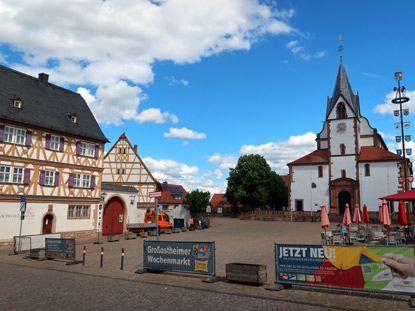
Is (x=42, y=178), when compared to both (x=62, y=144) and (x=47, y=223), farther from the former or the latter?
(x=47, y=223)

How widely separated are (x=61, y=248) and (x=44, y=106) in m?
15.3

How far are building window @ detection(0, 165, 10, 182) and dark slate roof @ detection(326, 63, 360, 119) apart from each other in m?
48.7

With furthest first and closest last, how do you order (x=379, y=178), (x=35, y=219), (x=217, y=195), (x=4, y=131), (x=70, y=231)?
(x=217, y=195)
(x=379, y=178)
(x=70, y=231)
(x=35, y=219)
(x=4, y=131)

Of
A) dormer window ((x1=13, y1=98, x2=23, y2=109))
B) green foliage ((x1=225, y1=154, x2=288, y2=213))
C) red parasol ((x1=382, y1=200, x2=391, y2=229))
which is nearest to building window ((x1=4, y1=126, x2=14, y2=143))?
dormer window ((x1=13, y1=98, x2=23, y2=109))

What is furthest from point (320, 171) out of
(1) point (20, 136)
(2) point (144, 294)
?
(2) point (144, 294)

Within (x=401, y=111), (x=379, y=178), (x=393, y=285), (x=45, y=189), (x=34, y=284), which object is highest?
(x=401, y=111)

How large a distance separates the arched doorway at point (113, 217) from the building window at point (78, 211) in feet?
7.87

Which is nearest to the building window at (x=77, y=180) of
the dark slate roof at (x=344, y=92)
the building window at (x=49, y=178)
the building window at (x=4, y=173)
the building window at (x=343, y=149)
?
the building window at (x=49, y=178)

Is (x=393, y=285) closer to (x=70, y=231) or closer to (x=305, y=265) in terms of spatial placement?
(x=305, y=265)

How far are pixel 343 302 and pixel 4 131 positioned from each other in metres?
22.7

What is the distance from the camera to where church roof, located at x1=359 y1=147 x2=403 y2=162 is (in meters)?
50.8

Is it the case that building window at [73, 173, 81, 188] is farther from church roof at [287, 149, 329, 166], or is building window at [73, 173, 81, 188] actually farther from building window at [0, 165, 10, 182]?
church roof at [287, 149, 329, 166]

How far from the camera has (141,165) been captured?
4478 centimetres

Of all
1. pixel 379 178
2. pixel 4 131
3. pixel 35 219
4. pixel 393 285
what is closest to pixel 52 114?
pixel 4 131
